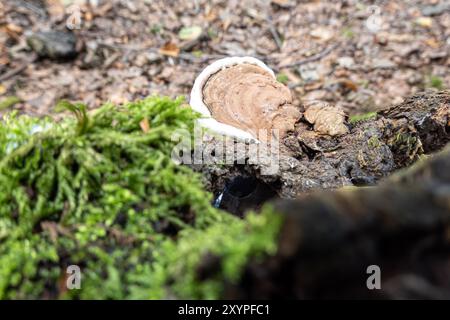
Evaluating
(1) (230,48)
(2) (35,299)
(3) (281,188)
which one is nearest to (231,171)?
(3) (281,188)

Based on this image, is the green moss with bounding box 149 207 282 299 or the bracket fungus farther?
the bracket fungus

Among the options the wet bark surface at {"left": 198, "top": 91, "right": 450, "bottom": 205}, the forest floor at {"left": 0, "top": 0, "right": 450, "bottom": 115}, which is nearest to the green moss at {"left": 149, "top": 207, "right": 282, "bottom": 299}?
the wet bark surface at {"left": 198, "top": 91, "right": 450, "bottom": 205}

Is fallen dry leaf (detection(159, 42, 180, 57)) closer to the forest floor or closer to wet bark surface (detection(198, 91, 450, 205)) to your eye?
the forest floor

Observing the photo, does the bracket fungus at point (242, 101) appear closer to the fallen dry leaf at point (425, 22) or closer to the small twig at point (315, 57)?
the small twig at point (315, 57)

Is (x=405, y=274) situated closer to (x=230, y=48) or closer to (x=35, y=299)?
(x=35, y=299)

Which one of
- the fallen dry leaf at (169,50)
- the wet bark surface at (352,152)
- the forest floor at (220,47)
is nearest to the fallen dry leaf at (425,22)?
the forest floor at (220,47)

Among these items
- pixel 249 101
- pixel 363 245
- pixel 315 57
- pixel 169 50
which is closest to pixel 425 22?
pixel 315 57
